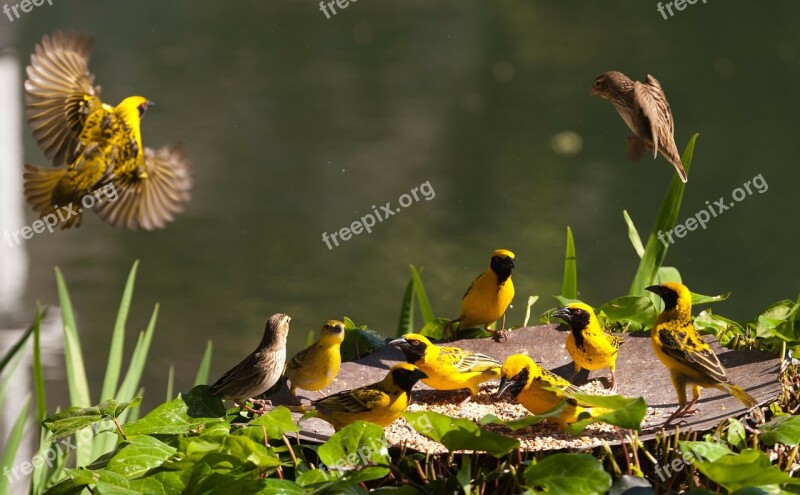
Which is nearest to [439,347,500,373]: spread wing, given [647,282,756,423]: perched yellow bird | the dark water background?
[647,282,756,423]: perched yellow bird

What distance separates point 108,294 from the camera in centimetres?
362

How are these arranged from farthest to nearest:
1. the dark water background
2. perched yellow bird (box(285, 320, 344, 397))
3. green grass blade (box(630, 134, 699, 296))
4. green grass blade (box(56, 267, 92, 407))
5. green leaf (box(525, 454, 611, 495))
→ the dark water background < green grass blade (box(56, 267, 92, 407)) < green grass blade (box(630, 134, 699, 296)) < perched yellow bird (box(285, 320, 344, 397)) < green leaf (box(525, 454, 611, 495))

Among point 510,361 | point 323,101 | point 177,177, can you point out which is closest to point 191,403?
point 510,361

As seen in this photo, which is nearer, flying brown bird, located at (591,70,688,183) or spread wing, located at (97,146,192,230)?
flying brown bird, located at (591,70,688,183)

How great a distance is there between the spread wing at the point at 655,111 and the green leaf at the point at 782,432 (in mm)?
328

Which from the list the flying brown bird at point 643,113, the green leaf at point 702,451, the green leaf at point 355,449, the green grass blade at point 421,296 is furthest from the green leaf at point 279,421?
the green grass blade at point 421,296

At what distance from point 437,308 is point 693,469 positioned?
2.52 m

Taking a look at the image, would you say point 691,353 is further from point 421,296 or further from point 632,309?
point 421,296

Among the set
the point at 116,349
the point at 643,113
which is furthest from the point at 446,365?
the point at 116,349

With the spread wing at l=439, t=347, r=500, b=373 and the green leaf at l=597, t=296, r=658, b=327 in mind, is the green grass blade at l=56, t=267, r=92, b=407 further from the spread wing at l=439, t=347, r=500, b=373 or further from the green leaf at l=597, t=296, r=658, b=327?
the green leaf at l=597, t=296, r=658, b=327

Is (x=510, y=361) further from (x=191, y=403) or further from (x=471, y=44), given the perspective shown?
(x=471, y=44)

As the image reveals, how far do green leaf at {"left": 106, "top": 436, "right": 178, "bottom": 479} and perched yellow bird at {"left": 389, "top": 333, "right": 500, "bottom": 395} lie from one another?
0.31m

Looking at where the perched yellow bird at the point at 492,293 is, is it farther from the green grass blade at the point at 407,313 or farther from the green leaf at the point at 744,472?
the green leaf at the point at 744,472

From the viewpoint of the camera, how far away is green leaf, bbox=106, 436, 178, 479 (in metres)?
0.94
